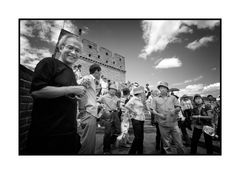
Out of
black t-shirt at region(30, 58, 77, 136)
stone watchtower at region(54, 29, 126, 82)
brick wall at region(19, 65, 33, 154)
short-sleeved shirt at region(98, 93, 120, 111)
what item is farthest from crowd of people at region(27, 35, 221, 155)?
stone watchtower at region(54, 29, 126, 82)

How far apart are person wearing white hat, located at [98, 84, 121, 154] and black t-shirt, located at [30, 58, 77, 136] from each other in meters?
1.20

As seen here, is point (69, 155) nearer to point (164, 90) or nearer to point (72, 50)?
point (72, 50)

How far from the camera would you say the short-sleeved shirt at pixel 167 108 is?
226 cm

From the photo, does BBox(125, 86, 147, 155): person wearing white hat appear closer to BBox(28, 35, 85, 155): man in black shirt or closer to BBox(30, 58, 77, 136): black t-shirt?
BBox(28, 35, 85, 155): man in black shirt

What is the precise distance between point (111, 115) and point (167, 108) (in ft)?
3.83

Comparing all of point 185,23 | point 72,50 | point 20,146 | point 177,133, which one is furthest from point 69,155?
point 185,23

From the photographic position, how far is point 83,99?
165 cm

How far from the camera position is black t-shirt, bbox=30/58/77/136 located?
3.99 feet

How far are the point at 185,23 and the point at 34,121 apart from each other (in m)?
2.58

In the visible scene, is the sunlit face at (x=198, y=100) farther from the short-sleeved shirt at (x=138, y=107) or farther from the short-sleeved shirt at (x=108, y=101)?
the short-sleeved shirt at (x=108, y=101)

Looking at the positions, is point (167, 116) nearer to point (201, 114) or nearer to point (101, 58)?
point (201, 114)

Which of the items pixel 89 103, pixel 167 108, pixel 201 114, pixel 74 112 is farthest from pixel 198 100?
pixel 74 112

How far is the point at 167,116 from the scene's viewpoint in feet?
7.49

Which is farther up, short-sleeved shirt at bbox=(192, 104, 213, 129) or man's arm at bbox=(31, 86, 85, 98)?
man's arm at bbox=(31, 86, 85, 98)
